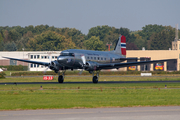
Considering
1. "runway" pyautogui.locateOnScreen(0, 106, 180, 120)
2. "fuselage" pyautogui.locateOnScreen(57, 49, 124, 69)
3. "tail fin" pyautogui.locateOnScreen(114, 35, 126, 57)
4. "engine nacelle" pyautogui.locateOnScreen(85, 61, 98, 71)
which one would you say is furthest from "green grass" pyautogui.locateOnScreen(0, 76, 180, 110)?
"tail fin" pyautogui.locateOnScreen(114, 35, 126, 57)

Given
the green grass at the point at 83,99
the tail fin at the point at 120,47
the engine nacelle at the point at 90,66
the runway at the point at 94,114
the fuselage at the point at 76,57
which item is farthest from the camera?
the tail fin at the point at 120,47

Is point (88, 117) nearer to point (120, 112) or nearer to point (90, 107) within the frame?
point (120, 112)

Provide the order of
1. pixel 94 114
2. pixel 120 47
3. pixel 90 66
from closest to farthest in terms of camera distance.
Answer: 1. pixel 94 114
2. pixel 90 66
3. pixel 120 47

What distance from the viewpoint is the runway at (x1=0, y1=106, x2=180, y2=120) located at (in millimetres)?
17000

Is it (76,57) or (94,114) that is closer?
(94,114)

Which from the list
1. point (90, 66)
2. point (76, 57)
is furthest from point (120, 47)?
point (76, 57)

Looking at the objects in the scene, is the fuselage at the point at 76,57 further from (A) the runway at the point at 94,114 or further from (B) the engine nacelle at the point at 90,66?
(A) the runway at the point at 94,114

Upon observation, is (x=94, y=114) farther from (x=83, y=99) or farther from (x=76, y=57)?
(x=76, y=57)

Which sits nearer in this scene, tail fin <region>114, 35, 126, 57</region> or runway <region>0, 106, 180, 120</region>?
runway <region>0, 106, 180, 120</region>

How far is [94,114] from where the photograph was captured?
59.9 ft

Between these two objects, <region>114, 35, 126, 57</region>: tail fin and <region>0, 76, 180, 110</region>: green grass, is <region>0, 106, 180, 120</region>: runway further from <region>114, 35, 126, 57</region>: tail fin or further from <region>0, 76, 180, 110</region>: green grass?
<region>114, 35, 126, 57</region>: tail fin

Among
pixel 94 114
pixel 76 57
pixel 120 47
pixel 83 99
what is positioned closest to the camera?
pixel 94 114

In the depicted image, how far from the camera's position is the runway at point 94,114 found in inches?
669

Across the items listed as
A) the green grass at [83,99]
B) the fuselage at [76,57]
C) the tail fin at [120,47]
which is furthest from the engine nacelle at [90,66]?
the tail fin at [120,47]
